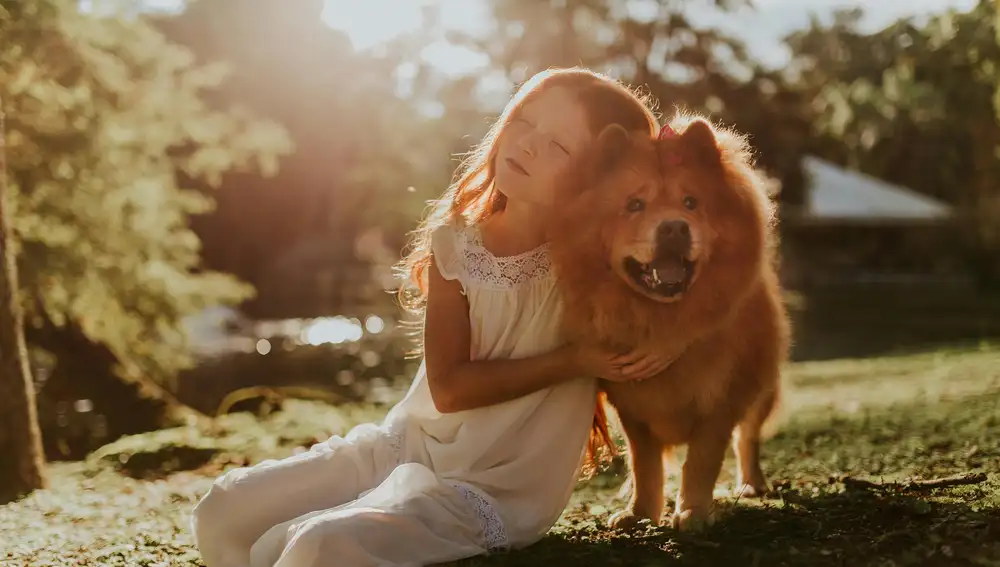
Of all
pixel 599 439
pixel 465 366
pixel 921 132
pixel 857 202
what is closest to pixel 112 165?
pixel 599 439

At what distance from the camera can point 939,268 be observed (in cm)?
2956

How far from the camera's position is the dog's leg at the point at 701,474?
10.3ft

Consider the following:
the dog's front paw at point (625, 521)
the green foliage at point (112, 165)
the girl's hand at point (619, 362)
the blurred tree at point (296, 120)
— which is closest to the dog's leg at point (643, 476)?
the dog's front paw at point (625, 521)

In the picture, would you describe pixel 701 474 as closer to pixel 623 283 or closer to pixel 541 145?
pixel 623 283

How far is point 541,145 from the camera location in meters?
3.02

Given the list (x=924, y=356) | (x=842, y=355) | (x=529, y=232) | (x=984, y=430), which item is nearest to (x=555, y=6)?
(x=842, y=355)

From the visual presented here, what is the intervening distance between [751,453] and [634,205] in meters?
1.52

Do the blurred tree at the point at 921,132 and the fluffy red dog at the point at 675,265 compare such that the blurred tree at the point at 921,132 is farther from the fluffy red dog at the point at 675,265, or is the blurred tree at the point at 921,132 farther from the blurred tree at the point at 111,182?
the fluffy red dog at the point at 675,265

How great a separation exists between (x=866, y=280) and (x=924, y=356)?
20.2 m

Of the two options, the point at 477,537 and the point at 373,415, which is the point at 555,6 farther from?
the point at 477,537

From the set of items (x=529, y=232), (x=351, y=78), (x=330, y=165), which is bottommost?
(x=529, y=232)

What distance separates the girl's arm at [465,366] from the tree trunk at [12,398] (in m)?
2.80

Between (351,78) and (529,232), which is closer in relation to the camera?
(529,232)

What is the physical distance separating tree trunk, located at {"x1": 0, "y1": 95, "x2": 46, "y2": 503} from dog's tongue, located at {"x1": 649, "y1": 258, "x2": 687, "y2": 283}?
11.4ft
